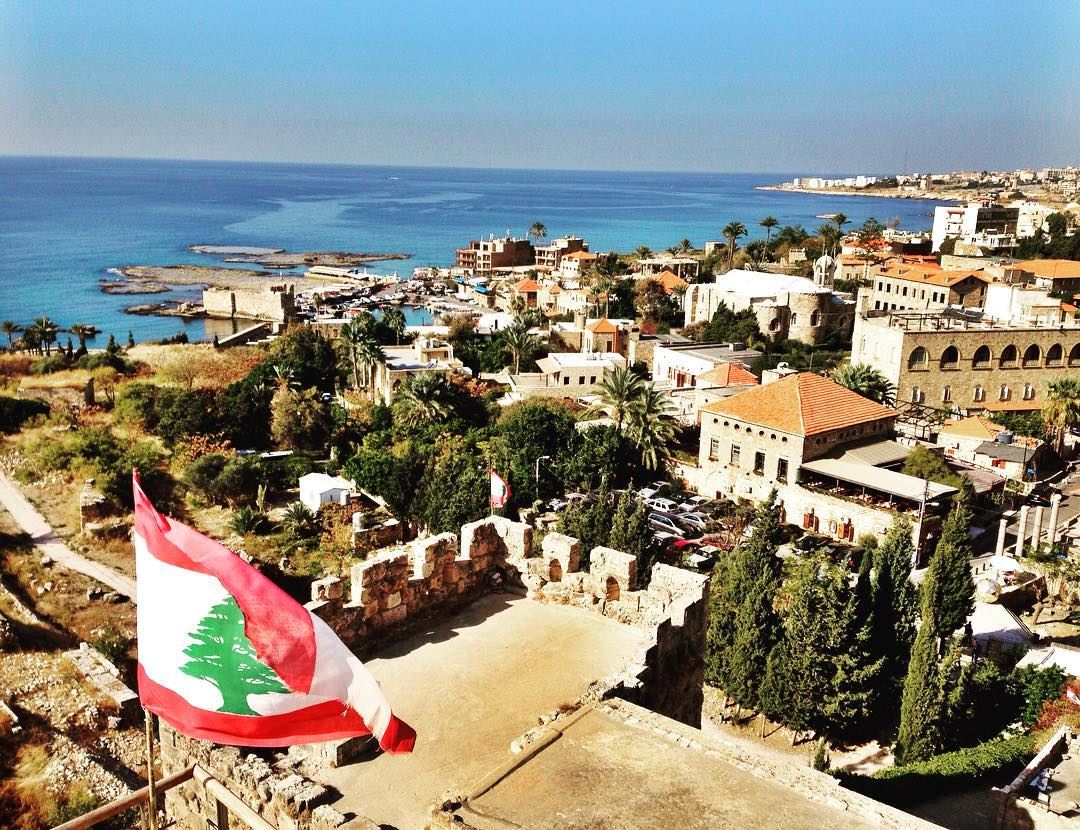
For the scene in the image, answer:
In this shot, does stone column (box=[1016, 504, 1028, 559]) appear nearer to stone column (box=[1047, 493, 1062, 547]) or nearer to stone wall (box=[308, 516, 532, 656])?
stone column (box=[1047, 493, 1062, 547])

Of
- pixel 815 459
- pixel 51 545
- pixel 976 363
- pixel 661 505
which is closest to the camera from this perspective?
pixel 51 545

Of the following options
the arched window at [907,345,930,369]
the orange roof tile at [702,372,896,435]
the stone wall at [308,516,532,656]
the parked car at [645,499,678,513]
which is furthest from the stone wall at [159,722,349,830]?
the arched window at [907,345,930,369]

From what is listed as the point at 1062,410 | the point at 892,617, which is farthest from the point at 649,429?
the point at 1062,410

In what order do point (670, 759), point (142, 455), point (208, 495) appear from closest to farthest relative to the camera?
point (670, 759) → point (208, 495) → point (142, 455)

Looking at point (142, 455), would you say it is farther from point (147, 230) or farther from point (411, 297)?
point (147, 230)

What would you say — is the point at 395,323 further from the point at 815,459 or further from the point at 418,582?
the point at 418,582

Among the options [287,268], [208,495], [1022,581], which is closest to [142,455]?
[208,495]

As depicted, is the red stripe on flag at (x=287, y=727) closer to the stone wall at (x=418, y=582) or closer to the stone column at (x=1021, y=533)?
the stone wall at (x=418, y=582)
